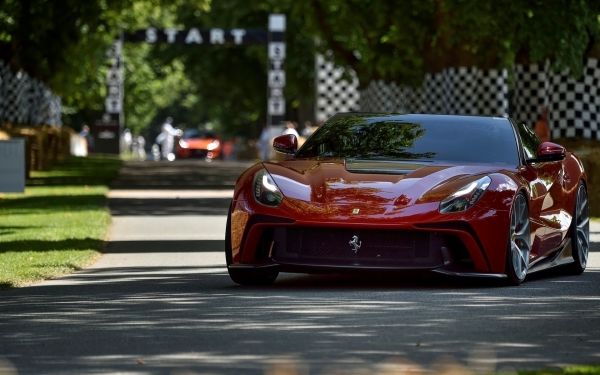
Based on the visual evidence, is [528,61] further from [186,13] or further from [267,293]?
[186,13]

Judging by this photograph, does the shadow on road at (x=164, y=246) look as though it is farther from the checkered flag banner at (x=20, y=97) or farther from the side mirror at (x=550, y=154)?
the checkered flag banner at (x=20, y=97)

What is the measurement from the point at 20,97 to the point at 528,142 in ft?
115

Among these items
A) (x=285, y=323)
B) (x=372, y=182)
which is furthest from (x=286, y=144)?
(x=285, y=323)

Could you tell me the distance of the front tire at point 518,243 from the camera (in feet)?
42.3

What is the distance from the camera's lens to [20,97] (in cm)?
4828

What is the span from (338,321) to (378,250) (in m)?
2.21

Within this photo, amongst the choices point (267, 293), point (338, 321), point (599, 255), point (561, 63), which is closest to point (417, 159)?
point (267, 293)

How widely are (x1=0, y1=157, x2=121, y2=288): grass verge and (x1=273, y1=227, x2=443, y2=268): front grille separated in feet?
8.35

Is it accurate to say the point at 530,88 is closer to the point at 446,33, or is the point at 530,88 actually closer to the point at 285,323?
the point at 446,33

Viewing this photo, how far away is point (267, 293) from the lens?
12.4m

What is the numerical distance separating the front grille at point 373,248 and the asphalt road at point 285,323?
0.22 meters

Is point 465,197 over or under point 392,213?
over

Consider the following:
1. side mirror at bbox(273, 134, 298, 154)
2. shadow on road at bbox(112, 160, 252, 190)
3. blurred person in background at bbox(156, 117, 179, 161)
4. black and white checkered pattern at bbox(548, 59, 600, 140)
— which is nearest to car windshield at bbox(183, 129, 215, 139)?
blurred person in background at bbox(156, 117, 179, 161)

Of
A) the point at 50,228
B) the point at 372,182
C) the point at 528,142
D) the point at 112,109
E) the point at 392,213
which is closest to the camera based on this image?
the point at 392,213
